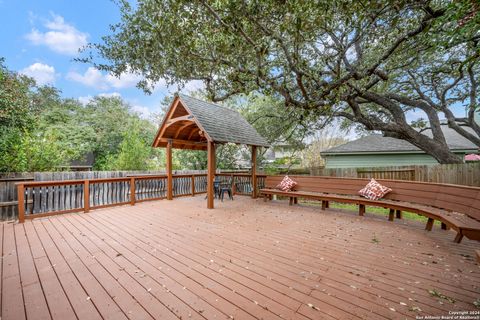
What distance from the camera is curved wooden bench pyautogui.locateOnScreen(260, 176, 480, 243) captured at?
338 centimetres

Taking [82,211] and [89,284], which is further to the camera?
[82,211]

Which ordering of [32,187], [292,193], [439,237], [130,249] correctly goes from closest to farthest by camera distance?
[130,249] → [439,237] → [32,187] → [292,193]

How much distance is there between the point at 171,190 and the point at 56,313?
658cm

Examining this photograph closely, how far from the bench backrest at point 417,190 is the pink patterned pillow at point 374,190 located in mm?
175

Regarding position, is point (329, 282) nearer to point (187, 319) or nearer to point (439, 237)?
point (187, 319)

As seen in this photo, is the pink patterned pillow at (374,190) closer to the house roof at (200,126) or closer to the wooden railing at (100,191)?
the house roof at (200,126)

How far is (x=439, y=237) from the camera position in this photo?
4176 mm

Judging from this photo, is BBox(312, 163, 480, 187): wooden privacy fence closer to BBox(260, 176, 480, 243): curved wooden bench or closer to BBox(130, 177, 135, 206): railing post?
BBox(260, 176, 480, 243): curved wooden bench

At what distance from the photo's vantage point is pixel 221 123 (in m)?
7.91

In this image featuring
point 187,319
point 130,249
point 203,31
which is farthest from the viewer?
point 203,31

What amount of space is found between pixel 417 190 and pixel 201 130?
6144 mm

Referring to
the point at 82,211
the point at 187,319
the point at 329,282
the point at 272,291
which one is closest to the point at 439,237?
the point at 329,282

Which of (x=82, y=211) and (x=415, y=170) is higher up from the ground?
(x=415, y=170)

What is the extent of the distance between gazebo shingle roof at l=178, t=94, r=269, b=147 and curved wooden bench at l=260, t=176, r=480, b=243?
1908 millimetres
